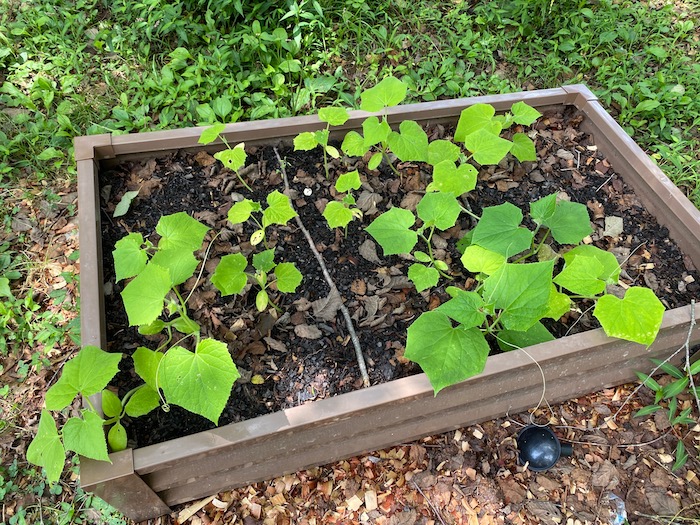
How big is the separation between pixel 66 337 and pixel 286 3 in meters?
2.10

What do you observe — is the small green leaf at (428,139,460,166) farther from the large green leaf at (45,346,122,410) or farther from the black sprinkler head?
the large green leaf at (45,346,122,410)

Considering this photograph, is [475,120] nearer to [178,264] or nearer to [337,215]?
[337,215]

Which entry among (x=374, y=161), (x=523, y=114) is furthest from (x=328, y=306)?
(x=523, y=114)

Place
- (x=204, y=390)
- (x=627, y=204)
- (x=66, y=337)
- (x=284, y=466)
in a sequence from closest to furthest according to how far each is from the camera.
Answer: (x=204, y=390)
(x=284, y=466)
(x=66, y=337)
(x=627, y=204)

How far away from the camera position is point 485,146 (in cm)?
216

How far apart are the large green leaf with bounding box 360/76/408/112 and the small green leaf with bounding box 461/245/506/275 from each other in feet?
2.43

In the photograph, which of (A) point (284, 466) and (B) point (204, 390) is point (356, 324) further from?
(B) point (204, 390)

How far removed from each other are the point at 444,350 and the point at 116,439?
1.00 m

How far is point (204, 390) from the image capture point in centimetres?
147

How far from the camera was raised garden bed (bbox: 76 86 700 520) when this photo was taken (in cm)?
156

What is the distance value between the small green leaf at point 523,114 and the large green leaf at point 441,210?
2.18ft

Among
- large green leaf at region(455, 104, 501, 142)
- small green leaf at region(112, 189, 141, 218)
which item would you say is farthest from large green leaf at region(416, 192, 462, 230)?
small green leaf at region(112, 189, 141, 218)

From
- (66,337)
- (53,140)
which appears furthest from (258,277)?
(53,140)

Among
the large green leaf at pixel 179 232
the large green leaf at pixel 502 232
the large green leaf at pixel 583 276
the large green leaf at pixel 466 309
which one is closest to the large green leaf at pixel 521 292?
the large green leaf at pixel 466 309
